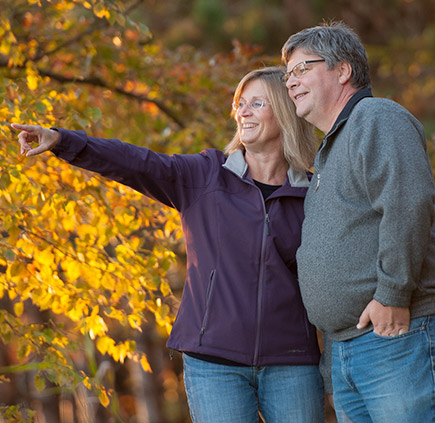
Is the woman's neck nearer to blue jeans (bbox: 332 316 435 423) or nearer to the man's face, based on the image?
the man's face

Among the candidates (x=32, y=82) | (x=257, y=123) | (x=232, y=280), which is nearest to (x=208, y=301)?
(x=232, y=280)

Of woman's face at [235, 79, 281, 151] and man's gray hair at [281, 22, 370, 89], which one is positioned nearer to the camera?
man's gray hair at [281, 22, 370, 89]

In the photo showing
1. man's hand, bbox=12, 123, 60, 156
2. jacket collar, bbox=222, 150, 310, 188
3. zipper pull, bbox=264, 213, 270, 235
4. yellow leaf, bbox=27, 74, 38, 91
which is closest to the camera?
man's hand, bbox=12, 123, 60, 156

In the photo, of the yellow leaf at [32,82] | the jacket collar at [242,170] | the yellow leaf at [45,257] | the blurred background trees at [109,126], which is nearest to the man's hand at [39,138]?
the blurred background trees at [109,126]

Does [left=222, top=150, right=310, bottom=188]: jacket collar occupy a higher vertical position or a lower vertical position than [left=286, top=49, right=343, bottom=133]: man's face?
lower

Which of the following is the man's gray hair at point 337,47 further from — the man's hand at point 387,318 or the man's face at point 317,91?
the man's hand at point 387,318

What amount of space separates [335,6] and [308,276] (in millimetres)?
7082

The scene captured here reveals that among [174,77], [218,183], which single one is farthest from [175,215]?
[174,77]

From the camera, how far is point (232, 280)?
2.35m

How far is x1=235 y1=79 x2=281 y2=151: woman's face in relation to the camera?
2619 mm

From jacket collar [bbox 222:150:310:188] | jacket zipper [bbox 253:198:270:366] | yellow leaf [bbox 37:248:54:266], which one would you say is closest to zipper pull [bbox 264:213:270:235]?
jacket zipper [bbox 253:198:270:366]

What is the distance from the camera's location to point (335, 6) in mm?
8477

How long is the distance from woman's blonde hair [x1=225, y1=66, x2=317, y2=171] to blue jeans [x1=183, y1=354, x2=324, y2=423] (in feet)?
2.71

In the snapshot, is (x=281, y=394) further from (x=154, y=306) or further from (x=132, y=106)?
(x=132, y=106)
